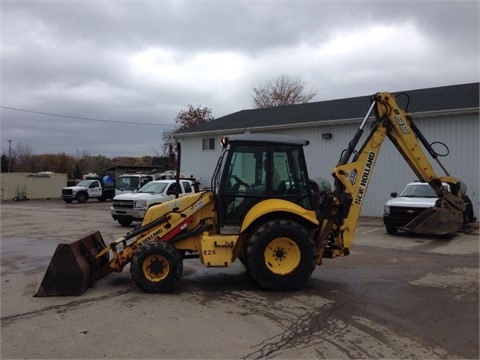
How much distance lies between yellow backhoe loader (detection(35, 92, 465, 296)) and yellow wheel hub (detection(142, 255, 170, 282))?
0.05ft

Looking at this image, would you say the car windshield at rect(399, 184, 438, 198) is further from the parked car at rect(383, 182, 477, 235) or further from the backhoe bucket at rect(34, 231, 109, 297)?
the backhoe bucket at rect(34, 231, 109, 297)

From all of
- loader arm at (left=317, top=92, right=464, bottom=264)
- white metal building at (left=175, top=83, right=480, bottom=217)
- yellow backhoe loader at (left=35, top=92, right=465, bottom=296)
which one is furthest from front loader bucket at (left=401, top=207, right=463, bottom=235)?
white metal building at (left=175, top=83, right=480, bottom=217)

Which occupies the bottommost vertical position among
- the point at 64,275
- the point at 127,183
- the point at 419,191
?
the point at 64,275

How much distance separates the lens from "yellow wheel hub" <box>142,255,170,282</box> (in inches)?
288

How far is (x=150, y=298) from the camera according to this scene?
23.2 ft

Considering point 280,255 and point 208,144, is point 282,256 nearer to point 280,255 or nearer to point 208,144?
point 280,255

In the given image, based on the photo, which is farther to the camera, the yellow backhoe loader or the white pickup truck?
the white pickup truck

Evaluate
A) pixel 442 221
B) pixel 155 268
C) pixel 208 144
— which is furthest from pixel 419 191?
pixel 208 144

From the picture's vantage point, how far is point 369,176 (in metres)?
8.02

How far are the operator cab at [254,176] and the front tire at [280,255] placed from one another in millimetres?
495

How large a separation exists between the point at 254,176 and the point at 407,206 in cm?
880

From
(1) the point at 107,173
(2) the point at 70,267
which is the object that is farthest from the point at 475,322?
(1) the point at 107,173

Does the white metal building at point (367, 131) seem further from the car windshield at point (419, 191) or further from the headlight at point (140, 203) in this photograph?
the headlight at point (140, 203)

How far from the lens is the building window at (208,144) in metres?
29.2
